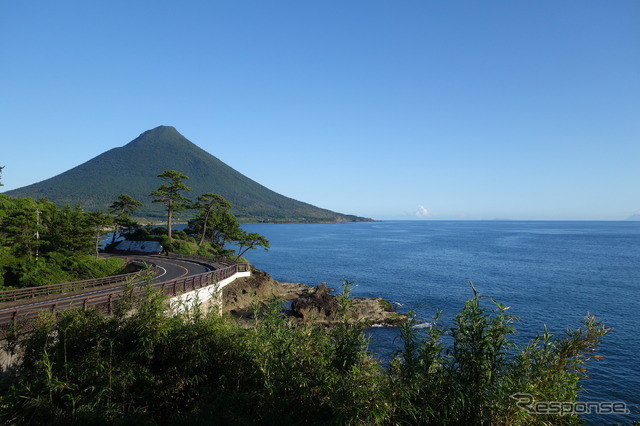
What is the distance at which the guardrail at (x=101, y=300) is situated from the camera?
12455 millimetres

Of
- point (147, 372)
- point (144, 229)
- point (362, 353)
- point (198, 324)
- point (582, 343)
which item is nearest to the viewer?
point (582, 343)

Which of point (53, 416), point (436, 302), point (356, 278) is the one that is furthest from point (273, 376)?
point (356, 278)

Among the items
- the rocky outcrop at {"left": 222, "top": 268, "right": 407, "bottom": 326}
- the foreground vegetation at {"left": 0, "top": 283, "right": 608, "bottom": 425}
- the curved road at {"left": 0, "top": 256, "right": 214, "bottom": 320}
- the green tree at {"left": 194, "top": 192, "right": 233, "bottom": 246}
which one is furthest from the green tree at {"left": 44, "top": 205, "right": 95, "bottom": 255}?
the foreground vegetation at {"left": 0, "top": 283, "right": 608, "bottom": 425}

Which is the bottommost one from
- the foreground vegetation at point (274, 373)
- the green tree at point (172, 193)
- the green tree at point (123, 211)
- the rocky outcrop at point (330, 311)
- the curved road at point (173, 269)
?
the rocky outcrop at point (330, 311)

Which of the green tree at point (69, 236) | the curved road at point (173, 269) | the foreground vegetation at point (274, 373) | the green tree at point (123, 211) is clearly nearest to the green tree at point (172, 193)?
the green tree at point (123, 211)

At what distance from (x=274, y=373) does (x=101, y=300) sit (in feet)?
44.1

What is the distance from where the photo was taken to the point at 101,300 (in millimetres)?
17125

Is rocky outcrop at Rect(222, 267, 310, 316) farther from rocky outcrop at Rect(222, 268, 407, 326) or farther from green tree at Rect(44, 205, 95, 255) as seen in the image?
green tree at Rect(44, 205, 95, 255)

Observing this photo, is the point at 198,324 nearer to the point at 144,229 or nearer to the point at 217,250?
the point at 217,250

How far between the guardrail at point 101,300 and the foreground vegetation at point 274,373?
1638 millimetres

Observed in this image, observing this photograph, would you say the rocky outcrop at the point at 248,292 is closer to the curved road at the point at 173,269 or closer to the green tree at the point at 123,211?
the curved road at the point at 173,269

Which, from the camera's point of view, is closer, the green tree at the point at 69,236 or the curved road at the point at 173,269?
the curved road at the point at 173,269

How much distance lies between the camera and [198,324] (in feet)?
30.0

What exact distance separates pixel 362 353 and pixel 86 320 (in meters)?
7.27
